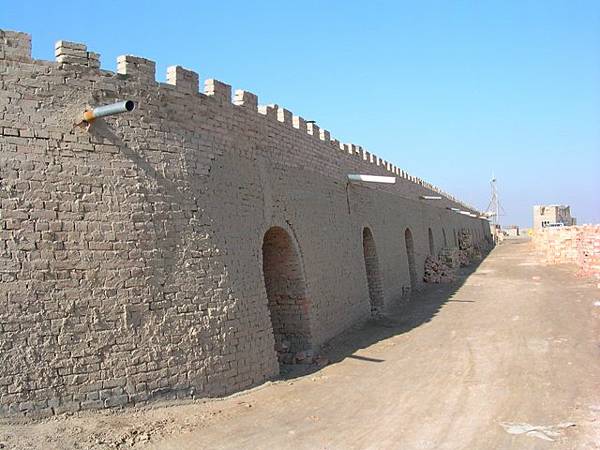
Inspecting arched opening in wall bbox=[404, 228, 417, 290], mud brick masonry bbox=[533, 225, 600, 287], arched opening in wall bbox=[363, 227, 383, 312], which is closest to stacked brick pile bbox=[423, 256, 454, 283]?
arched opening in wall bbox=[404, 228, 417, 290]

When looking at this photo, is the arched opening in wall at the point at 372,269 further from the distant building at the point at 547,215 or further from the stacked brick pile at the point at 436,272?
the distant building at the point at 547,215

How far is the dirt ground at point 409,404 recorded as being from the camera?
6.52m

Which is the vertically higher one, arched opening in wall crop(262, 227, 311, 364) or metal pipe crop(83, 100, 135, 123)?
metal pipe crop(83, 100, 135, 123)

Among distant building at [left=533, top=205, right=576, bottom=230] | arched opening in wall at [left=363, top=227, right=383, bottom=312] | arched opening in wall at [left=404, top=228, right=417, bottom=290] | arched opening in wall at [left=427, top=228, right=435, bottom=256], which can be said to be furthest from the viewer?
distant building at [left=533, top=205, right=576, bottom=230]

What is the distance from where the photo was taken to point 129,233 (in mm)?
7688

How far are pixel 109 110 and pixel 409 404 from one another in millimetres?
5543

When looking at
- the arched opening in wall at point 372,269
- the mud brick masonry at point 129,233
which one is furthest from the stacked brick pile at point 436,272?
the mud brick masonry at point 129,233

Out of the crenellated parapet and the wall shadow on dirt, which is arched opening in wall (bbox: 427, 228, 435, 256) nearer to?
the wall shadow on dirt

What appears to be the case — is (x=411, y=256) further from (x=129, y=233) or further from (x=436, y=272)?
(x=129, y=233)

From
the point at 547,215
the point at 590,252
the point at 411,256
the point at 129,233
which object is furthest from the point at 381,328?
the point at 547,215

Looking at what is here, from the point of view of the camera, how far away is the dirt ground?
6.52 m

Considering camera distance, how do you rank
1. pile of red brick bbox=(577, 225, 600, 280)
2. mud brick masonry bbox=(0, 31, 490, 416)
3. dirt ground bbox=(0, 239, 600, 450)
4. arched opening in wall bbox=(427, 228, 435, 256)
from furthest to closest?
arched opening in wall bbox=(427, 228, 435, 256)
pile of red brick bbox=(577, 225, 600, 280)
mud brick masonry bbox=(0, 31, 490, 416)
dirt ground bbox=(0, 239, 600, 450)

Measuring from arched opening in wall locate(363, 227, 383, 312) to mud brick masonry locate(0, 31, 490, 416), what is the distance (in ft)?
18.4

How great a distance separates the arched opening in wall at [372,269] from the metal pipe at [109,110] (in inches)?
406
